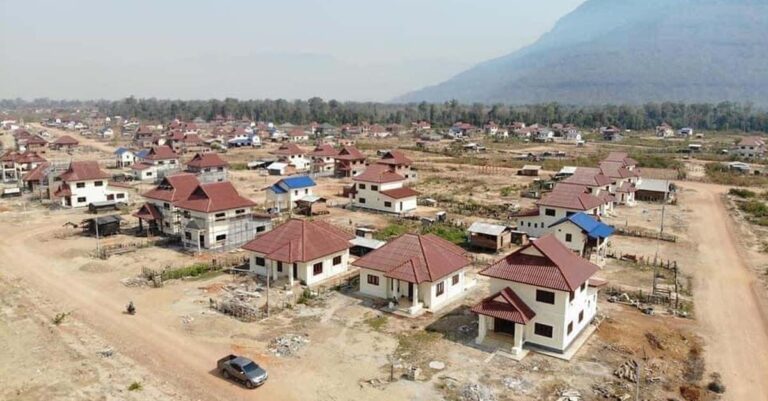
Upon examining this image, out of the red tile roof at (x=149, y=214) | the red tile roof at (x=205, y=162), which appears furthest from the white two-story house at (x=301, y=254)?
the red tile roof at (x=205, y=162)

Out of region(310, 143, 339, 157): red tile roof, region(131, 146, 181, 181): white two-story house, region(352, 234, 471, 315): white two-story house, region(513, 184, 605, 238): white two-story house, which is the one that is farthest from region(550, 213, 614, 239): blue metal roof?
region(131, 146, 181, 181): white two-story house

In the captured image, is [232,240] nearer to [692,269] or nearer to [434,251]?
[434,251]

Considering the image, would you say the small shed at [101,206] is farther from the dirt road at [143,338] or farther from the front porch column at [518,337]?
the front porch column at [518,337]

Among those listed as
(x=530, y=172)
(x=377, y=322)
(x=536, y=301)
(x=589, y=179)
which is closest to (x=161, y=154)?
(x=530, y=172)

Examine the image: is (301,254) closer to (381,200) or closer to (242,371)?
(242,371)

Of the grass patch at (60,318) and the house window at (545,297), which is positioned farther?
the grass patch at (60,318)

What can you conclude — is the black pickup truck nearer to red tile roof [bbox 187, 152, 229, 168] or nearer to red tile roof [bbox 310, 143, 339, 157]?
red tile roof [bbox 187, 152, 229, 168]
